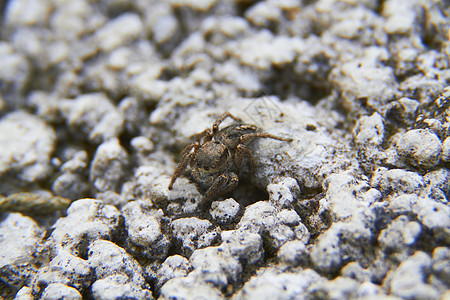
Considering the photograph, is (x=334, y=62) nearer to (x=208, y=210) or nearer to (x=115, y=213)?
(x=208, y=210)

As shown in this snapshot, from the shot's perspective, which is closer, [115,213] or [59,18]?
[115,213]

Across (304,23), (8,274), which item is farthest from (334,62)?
(8,274)

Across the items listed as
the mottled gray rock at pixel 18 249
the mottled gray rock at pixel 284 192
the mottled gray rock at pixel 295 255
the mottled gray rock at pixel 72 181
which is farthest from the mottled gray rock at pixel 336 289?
the mottled gray rock at pixel 72 181

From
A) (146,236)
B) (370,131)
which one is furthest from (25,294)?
(370,131)

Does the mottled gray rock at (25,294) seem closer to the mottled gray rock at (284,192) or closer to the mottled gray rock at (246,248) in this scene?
the mottled gray rock at (246,248)

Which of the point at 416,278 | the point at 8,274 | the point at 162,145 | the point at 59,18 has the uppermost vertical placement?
the point at 59,18

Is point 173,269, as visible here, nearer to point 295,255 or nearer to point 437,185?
point 295,255

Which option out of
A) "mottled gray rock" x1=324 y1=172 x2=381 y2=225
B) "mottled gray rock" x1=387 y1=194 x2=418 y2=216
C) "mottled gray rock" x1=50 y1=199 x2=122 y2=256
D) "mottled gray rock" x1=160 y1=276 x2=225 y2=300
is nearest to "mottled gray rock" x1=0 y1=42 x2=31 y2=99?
"mottled gray rock" x1=50 y1=199 x2=122 y2=256

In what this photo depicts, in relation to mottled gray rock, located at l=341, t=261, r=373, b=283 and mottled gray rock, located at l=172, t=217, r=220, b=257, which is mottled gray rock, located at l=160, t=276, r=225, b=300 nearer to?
mottled gray rock, located at l=172, t=217, r=220, b=257
